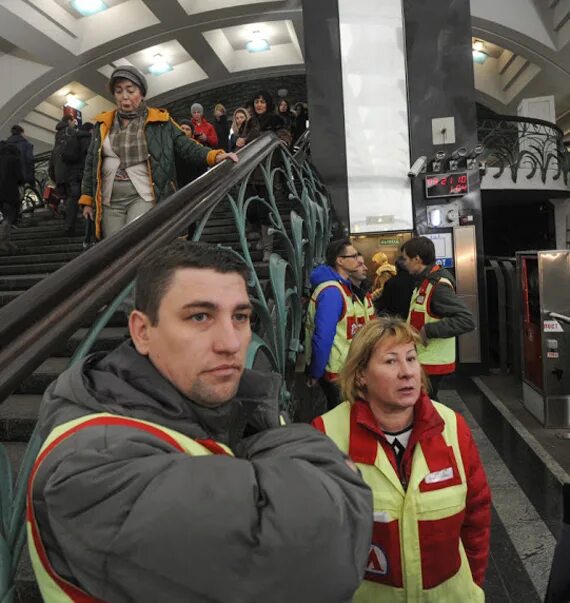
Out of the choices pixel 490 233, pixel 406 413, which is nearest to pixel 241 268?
pixel 406 413

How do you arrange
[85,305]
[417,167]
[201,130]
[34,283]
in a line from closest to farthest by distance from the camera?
[85,305] < [34,283] < [201,130] < [417,167]

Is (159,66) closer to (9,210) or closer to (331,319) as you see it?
(9,210)

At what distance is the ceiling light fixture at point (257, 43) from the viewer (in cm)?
1465

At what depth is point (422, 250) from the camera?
139 inches

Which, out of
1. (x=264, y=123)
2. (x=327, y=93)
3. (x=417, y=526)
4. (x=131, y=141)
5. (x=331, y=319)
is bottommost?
(x=417, y=526)

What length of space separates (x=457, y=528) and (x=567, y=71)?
52.0 ft

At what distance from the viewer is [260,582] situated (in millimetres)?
604

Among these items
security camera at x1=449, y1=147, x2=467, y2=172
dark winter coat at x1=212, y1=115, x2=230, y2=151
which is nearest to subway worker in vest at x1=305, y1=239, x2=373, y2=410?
security camera at x1=449, y1=147, x2=467, y2=172

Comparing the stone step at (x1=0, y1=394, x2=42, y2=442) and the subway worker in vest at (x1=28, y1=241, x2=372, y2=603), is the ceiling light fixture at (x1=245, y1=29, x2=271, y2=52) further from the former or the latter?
the subway worker in vest at (x1=28, y1=241, x2=372, y2=603)

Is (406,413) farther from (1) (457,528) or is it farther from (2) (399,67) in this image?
(2) (399,67)

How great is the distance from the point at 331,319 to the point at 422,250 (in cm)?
100

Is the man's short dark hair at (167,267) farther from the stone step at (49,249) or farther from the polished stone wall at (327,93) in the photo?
the polished stone wall at (327,93)

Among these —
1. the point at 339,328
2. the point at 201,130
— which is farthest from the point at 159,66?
the point at 339,328

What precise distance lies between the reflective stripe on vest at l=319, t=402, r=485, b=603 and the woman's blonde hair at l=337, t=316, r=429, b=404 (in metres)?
0.21
